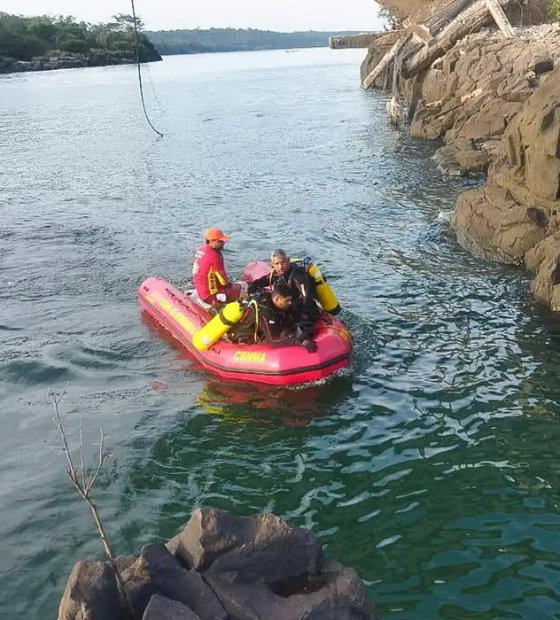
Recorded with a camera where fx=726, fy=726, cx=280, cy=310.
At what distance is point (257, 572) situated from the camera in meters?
4.73

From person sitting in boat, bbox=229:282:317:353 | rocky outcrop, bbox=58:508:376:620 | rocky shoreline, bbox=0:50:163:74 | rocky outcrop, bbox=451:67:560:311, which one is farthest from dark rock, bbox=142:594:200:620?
rocky shoreline, bbox=0:50:163:74

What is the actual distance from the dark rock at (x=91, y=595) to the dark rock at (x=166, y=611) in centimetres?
28

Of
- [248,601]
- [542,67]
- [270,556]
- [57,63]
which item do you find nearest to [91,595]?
[248,601]

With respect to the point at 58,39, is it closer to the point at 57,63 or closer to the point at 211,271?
the point at 57,63

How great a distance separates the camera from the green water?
6.75 m

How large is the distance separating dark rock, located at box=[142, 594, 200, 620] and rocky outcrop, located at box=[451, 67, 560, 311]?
9.91 meters

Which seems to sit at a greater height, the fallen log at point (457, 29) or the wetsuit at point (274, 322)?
the fallen log at point (457, 29)

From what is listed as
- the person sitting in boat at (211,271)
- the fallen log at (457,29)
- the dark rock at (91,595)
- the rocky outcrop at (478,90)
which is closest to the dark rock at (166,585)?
the dark rock at (91,595)

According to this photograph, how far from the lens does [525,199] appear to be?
1446 cm

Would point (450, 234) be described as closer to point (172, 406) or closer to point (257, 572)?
point (172, 406)

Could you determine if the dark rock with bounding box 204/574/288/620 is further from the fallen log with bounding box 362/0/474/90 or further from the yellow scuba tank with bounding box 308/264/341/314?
the fallen log with bounding box 362/0/474/90

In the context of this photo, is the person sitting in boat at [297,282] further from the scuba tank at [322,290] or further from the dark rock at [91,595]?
the dark rock at [91,595]

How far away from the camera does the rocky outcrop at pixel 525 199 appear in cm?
1362

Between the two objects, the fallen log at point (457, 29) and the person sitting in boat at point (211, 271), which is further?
the fallen log at point (457, 29)
